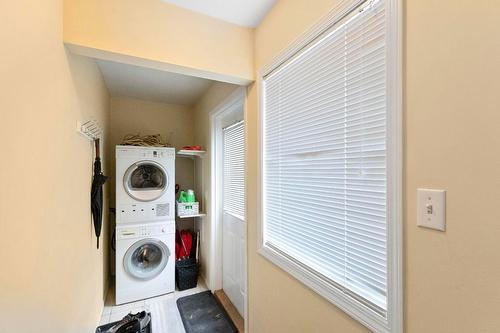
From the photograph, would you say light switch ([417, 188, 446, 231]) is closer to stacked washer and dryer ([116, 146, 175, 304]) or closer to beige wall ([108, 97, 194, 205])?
stacked washer and dryer ([116, 146, 175, 304])

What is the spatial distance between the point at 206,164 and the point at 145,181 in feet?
2.57

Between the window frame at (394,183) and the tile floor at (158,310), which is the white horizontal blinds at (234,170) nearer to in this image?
the tile floor at (158,310)

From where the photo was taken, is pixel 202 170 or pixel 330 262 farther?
pixel 202 170

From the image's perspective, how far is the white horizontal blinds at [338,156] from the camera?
879 mm

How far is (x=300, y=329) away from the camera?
1.26m

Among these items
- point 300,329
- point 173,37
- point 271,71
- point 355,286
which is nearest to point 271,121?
point 271,71

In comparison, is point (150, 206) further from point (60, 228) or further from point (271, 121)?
point (271, 121)

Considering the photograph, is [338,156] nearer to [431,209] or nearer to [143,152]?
[431,209]

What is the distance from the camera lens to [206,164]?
2990 millimetres

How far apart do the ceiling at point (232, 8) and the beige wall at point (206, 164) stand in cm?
94

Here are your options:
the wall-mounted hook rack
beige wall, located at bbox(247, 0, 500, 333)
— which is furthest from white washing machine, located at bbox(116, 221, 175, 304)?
beige wall, located at bbox(247, 0, 500, 333)

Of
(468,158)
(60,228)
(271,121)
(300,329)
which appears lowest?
(300,329)

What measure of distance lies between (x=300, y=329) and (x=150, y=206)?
210cm

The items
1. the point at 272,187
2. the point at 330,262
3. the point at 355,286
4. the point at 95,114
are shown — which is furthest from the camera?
the point at 95,114
